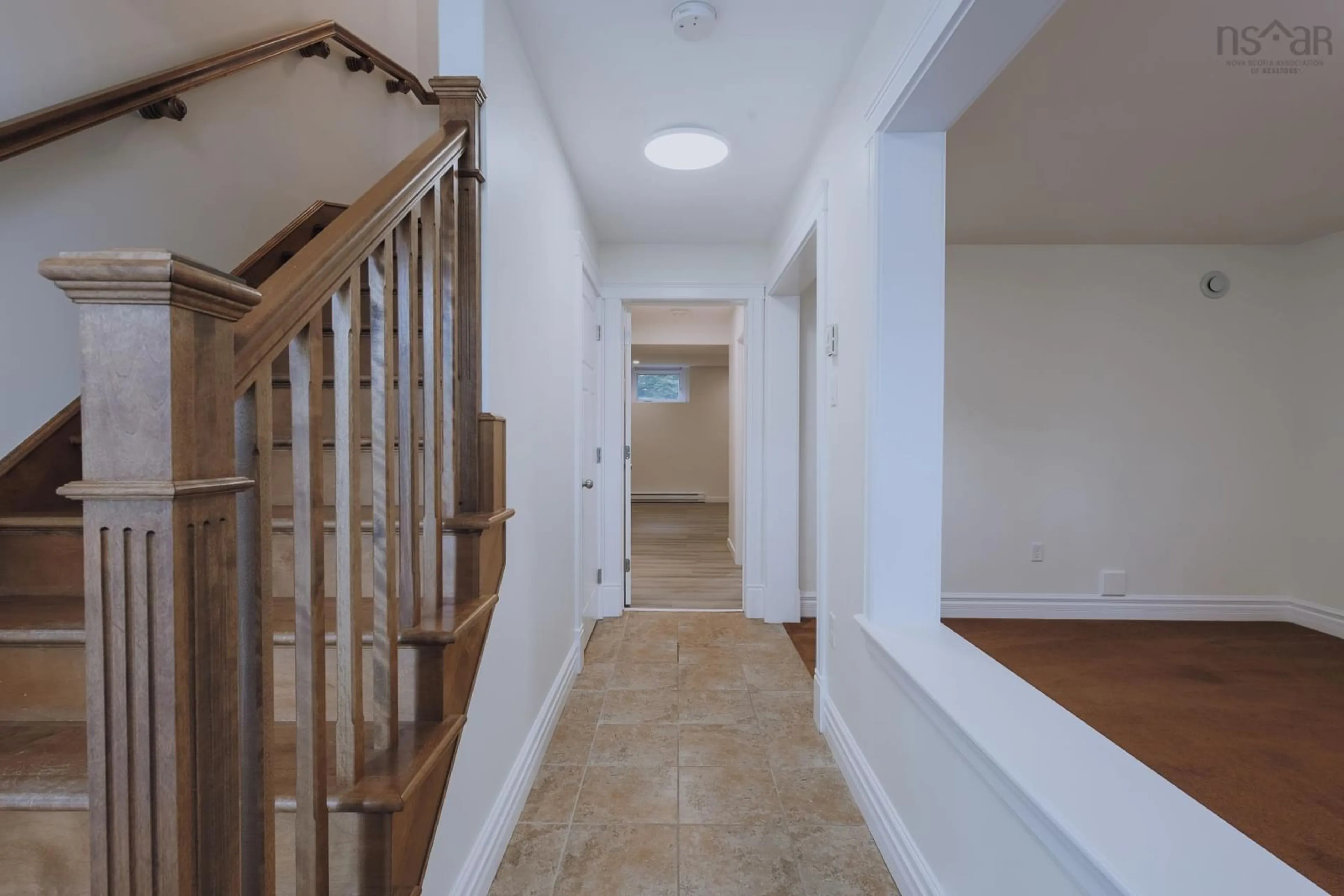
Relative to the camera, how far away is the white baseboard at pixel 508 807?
4.41ft

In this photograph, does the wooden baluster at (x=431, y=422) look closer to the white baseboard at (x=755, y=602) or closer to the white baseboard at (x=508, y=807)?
the white baseboard at (x=508, y=807)

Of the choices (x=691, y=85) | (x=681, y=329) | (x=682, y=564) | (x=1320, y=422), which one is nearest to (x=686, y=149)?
(x=691, y=85)

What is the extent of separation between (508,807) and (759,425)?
2.48m

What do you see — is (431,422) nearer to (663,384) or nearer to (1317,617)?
(1317,617)

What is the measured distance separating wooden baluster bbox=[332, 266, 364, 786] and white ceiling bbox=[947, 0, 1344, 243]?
198 centimetres

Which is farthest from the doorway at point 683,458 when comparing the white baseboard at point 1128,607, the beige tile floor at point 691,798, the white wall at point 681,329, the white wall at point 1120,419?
the white wall at point 1120,419

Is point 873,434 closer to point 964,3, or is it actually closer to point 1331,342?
point 964,3

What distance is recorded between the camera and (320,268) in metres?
0.75

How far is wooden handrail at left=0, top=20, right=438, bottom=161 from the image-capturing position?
1278 millimetres

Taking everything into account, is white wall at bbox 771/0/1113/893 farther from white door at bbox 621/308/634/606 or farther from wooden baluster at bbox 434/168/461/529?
white door at bbox 621/308/634/606

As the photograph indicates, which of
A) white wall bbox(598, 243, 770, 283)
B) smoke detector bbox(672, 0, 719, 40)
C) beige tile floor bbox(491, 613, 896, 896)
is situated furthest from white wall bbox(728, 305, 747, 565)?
smoke detector bbox(672, 0, 719, 40)

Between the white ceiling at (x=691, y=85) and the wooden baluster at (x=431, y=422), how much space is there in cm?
89

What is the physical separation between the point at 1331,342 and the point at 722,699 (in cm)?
413

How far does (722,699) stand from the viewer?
2.44 metres
